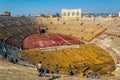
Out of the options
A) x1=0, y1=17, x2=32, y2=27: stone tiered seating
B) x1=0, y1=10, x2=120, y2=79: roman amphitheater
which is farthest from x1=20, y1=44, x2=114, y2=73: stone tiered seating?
x1=0, y1=17, x2=32, y2=27: stone tiered seating

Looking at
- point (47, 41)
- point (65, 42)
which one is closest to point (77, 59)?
point (65, 42)

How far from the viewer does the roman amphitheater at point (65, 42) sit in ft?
148

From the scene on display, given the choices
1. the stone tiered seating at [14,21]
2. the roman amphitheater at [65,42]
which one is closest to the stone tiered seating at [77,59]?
the roman amphitheater at [65,42]

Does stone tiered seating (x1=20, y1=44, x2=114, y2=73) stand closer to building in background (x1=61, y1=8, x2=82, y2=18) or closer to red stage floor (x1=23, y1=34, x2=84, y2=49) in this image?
red stage floor (x1=23, y1=34, x2=84, y2=49)

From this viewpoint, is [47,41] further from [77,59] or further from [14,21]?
[14,21]

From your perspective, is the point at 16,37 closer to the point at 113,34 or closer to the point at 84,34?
the point at 84,34

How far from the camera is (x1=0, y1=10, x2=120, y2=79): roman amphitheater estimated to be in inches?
1770

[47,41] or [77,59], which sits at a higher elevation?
[47,41]

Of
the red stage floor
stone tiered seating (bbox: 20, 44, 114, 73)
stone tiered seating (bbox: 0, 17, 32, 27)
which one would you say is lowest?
stone tiered seating (bbox: 20, 44, 114, 73)

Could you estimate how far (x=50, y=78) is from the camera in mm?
24562

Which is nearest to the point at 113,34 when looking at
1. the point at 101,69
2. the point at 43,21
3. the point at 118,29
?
the point at 118,29

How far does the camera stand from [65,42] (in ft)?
206

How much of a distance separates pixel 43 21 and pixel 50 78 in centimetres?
6054

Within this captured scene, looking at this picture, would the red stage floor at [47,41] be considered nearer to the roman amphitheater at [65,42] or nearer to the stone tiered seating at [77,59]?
the roman amphitheater at [65,42]
